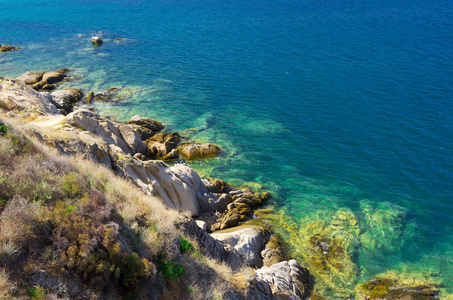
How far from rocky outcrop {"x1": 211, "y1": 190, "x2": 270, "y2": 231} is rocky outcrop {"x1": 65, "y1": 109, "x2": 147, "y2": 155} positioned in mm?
10576

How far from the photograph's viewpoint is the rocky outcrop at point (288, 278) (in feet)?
61.4

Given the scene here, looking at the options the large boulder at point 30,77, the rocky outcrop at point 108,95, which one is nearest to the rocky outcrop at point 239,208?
the rocky outcrop at point 108,95

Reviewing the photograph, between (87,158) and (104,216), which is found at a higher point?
(104,216)

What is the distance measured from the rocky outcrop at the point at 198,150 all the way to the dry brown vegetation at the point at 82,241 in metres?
22.2

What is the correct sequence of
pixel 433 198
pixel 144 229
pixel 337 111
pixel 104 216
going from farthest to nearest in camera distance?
pixel 337 111, pixel 433 198, pixel 144 229, pixel 104 216

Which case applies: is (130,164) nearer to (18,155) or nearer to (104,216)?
(18,155)

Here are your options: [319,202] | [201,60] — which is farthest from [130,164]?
[201,60]

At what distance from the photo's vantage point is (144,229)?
506 inches

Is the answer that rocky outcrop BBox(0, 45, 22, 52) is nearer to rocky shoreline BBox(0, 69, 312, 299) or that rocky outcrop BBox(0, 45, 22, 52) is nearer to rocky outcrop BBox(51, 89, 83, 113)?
rocky outcrop BBox(51, 89, 83, 113)

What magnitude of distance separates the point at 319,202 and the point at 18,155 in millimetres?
26225

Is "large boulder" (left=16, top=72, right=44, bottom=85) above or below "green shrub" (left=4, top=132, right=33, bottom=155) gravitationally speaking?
below

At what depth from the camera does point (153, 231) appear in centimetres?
1302

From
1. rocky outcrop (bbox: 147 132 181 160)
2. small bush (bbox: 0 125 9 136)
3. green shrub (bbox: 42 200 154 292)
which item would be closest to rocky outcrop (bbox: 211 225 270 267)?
green shrub (bbox: 42 200 154 292)

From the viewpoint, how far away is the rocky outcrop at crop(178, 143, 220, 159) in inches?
1469
